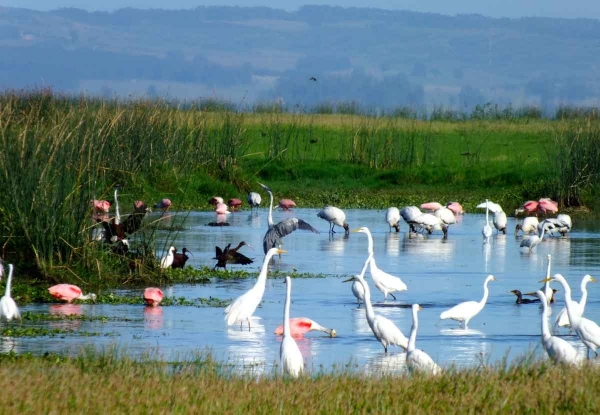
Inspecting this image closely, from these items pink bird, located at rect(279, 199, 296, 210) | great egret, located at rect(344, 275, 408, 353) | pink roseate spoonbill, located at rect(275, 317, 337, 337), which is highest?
great egret, located at rect(344, 275, 408, 353)

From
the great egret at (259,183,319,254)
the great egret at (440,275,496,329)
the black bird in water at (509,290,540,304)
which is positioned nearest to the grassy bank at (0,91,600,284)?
the great egret at (259,183,319,254)

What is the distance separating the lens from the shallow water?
10.6 meters

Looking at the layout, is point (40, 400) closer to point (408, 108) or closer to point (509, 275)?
point (509, 275)

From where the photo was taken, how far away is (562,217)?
930 inches

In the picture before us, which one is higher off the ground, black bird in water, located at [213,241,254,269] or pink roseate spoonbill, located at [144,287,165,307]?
pink roseate spoonbill, located at [144,287,165,307]

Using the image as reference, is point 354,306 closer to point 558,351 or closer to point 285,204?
point 558,351

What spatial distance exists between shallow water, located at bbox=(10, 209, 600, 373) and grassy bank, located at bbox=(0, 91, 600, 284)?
3.65 feet

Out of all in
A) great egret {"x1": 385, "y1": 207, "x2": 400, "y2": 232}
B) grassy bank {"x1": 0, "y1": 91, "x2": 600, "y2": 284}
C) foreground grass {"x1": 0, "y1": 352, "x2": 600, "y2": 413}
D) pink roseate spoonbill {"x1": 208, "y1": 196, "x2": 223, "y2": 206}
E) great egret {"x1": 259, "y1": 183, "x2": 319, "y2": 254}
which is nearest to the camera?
foreground grass {"x1": 0, "y1": 352, "x2": 600, "y2": 413}

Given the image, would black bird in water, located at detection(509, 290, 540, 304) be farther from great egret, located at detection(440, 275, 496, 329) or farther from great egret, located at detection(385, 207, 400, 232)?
great egret, located at detection(385, 207, 400, 232)

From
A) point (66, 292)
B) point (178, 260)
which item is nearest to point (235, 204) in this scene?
point (178, 260)

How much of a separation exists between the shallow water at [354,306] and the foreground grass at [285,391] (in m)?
0.97

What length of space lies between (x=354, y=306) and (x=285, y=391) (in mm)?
6497

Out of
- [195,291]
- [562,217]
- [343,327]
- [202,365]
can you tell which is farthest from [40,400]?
[562,217]

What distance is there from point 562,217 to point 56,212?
1287 centimetres
